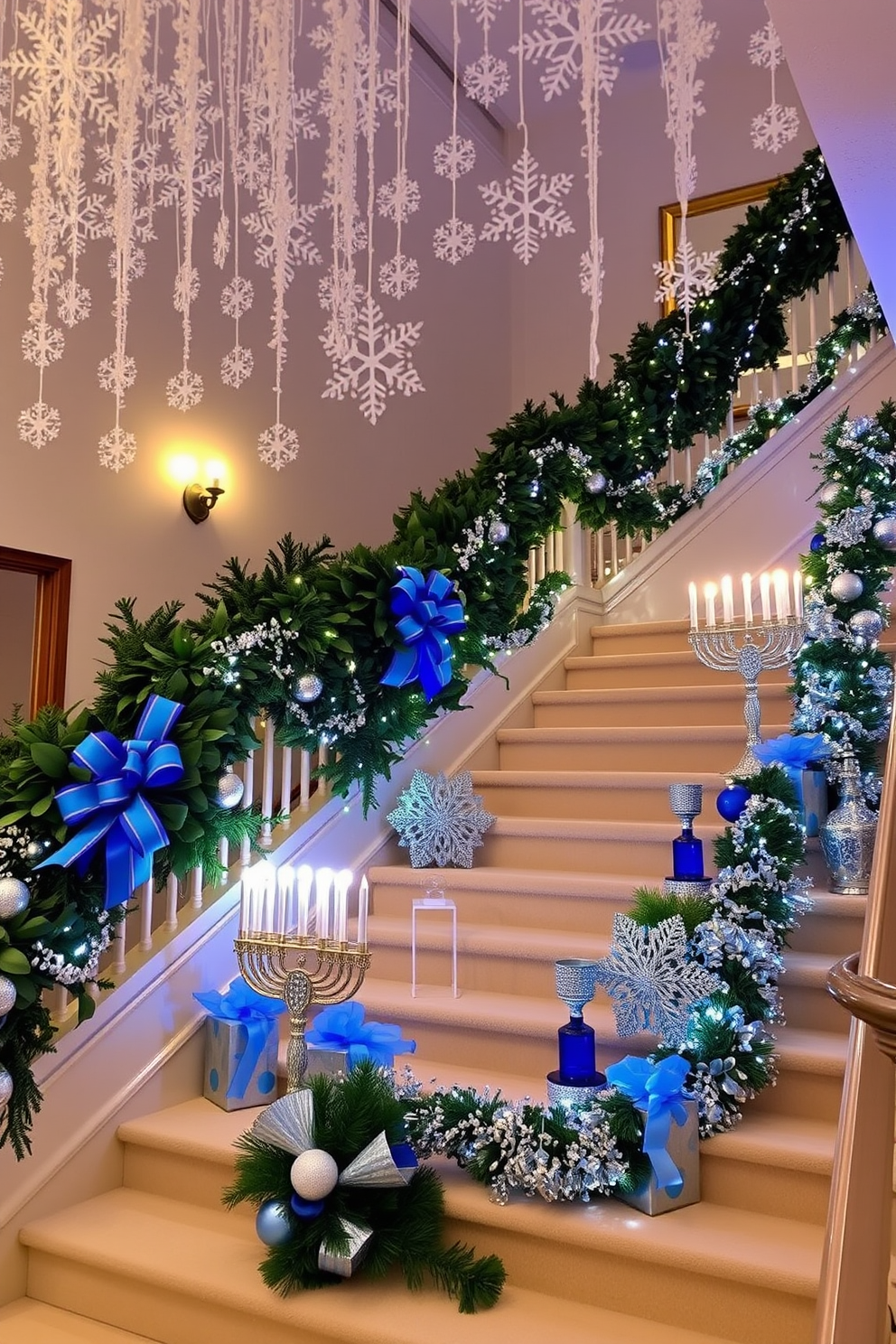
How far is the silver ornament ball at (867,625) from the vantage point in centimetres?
305

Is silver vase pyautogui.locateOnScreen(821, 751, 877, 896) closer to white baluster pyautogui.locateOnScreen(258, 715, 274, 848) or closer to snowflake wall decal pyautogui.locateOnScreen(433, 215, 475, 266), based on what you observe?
white baluster pyautogui.locateOnScreen(258, 715, 274, 848)

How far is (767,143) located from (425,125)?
5335 millimetres

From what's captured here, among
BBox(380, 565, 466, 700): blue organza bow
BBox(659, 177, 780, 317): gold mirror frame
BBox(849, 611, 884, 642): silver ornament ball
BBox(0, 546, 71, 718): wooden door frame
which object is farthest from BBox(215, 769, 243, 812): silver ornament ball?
BBox(659, 177, 780, 317): gold mirror frame

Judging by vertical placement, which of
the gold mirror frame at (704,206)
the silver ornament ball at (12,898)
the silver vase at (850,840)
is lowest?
the silver ornament ball at (12,898)

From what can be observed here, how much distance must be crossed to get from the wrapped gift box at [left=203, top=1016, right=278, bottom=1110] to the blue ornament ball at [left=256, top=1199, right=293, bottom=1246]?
62 centimetres

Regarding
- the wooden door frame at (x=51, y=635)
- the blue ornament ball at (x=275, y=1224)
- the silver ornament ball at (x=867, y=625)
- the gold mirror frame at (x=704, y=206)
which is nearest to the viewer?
the blue ornament ball at (x=275, y=1224)

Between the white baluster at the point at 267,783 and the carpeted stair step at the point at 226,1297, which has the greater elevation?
the white baluster at the point at 267,783

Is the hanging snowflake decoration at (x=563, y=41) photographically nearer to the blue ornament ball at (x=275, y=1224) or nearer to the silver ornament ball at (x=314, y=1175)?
the silver ornament ball at (x=314, y=1175)

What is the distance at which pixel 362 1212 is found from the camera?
2.00 m

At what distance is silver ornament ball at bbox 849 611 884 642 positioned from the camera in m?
3.05

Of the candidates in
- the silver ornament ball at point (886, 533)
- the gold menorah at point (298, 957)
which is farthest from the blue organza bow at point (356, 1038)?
the silver ornament ball at point (886, 533)

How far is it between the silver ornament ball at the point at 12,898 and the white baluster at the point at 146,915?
56 cm

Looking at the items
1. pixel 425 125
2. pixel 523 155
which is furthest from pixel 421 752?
pixel 425 125

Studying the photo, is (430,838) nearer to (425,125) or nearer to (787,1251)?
(787,1251)
